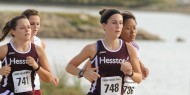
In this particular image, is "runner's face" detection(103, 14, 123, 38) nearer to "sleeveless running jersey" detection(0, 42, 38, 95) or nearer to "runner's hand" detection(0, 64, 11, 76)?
"sleeveless running jersey" detection(0, 42, 38, 95)

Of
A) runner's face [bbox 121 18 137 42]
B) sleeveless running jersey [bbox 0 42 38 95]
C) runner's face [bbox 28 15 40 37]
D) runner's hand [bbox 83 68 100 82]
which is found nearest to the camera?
runner's hand [bbox 83 68 100 82]

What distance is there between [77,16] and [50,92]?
5163cm

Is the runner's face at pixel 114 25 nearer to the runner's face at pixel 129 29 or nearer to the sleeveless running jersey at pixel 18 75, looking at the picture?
the sleeveless running jersey at pixel 18 75

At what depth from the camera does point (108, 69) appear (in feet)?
26.5

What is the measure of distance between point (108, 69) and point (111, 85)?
0.18 meters

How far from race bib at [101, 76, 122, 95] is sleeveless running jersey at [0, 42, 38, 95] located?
79 cm

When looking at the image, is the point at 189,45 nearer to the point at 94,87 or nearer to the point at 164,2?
the point at 94,87

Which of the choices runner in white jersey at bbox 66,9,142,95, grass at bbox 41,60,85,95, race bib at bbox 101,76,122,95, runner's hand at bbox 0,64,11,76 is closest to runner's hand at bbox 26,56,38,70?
runner's hand at bbox 0,64,11,76

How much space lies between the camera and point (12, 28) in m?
8.45

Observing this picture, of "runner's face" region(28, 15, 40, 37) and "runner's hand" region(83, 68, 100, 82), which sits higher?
"runner's face" region(28, 15, 40, 37)

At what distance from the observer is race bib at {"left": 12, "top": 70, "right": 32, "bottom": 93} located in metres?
8.27

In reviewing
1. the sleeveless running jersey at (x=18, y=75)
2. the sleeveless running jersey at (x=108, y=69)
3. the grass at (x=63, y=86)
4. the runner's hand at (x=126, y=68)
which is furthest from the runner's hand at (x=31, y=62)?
the grass at (x=63, y=86)

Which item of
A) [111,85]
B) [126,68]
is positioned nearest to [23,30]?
[111,85]

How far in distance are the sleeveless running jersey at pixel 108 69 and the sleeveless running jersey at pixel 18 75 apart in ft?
2.31
